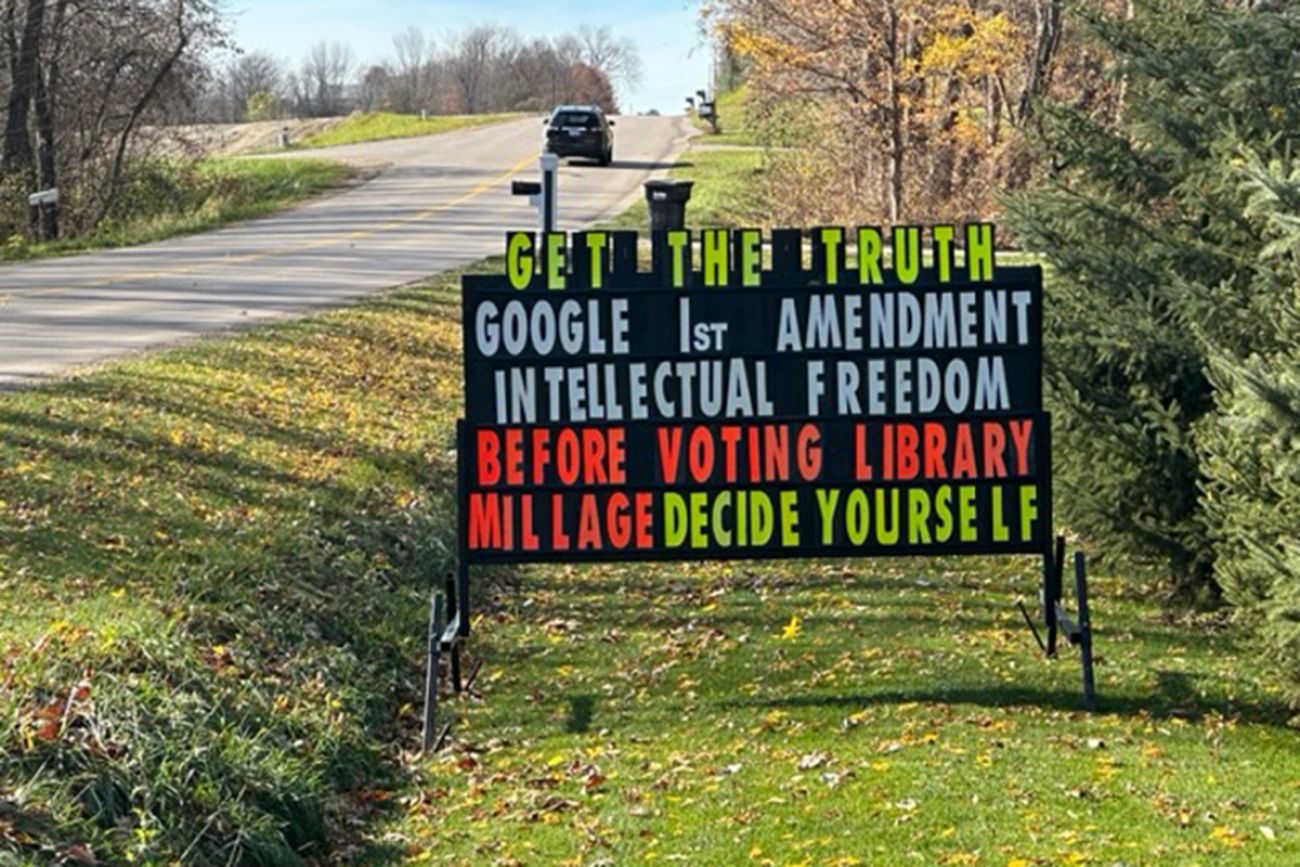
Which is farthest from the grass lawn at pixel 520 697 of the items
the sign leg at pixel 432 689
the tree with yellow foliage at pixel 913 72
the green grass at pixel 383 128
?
the green grass at pixel 383 128

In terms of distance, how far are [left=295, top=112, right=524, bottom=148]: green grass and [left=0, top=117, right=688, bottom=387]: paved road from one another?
48.9ft

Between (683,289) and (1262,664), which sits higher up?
(683,289)

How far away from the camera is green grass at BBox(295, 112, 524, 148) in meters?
69.6

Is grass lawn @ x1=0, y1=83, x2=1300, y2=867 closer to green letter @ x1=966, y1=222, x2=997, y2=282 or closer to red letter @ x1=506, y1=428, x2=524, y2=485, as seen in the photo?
red letter @ x1=506, y1=428, x2=524, y2=485

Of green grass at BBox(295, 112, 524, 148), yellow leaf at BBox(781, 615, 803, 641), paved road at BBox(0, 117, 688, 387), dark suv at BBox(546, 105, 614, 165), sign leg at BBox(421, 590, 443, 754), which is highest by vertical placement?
green grass at BBox(295, 112, 524, 148)

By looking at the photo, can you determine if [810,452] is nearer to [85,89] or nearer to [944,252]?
[944,252]

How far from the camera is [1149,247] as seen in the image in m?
11.4

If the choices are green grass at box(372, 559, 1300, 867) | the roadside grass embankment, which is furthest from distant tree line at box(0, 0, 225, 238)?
green grass at box(372, 559, 1300, 867)

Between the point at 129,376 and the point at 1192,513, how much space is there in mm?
9296

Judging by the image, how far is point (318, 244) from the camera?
32.2 metres

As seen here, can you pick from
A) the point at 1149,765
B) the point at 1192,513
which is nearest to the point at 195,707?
the point at 1149,765

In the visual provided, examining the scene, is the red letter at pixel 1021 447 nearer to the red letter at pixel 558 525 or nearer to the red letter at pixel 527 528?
the red letter at pixel 558 525

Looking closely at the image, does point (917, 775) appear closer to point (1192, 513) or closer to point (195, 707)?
point (195, 707)

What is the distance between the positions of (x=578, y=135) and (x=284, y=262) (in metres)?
23.5
